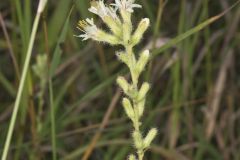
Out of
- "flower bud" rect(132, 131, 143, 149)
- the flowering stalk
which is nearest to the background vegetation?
the flowering stalk

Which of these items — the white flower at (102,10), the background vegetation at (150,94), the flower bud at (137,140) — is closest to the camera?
the flower bud at (137,140)

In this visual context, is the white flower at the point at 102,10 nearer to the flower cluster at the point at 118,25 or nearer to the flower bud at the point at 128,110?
the flower cluster at the point at 118,25

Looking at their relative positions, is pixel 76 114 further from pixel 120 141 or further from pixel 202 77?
pixel 202 77

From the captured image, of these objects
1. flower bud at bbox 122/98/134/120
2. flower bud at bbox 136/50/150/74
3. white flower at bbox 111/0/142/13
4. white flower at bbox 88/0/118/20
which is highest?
white flower at bbox 88/0/118/20

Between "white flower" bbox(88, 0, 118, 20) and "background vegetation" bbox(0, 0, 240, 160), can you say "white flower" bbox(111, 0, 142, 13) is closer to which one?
"white flower" bbox(88, 0, 118, 20)

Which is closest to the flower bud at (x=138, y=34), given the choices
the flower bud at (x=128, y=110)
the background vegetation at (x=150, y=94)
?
the flower bud at (x=128, y=110)

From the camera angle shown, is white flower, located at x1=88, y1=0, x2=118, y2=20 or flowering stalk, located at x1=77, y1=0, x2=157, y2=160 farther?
white flower, located at x1=88, y1=0, x2=118, y2=20

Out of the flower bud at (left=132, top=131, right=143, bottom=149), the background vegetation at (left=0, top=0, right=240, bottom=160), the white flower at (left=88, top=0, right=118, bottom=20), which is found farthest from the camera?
the background vegetation at (left=0, top=0, right=240, bottom=160)

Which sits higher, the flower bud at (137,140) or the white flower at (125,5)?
the white flower at (125,5)
